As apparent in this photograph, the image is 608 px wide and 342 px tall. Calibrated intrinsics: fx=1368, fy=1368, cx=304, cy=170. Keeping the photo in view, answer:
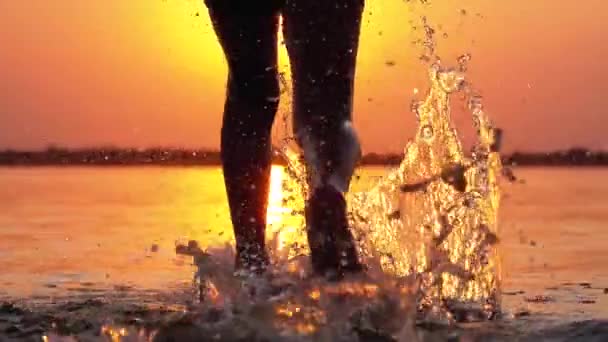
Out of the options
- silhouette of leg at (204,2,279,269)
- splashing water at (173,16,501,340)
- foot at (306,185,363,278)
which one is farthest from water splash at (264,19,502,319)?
foot at (306,185,363,278)

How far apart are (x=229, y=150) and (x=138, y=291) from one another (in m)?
1.11

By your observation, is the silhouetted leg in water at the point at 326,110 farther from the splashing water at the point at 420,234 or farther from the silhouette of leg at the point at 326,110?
the splashing water at the point at 420,234

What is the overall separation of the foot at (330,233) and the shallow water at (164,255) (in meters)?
0.54

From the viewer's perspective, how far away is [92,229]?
9.53 m

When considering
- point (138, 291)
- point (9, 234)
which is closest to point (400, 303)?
point (138, 291)

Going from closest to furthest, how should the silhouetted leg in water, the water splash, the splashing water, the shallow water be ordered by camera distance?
1. the silhouetted leg in water
2. the splashing water
3. the water splash
4. the shallow water

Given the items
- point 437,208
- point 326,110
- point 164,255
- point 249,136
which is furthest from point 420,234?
point 164,255

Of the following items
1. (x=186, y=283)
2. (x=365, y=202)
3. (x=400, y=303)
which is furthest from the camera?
(x=186, y=283)

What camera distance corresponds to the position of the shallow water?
5.27 metres

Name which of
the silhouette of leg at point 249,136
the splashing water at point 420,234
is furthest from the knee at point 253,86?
the splashing water at point 420,234

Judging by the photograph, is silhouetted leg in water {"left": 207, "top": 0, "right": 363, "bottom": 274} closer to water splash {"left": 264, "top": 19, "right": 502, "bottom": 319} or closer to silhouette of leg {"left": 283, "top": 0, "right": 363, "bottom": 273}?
silhouette of leg {"left": 283, "top": 0, "right": 363, "bottom": 273}

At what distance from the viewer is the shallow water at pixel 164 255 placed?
17.3 ft

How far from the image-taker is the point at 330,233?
13.4ft

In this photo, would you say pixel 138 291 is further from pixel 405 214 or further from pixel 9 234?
pixel 9 234
